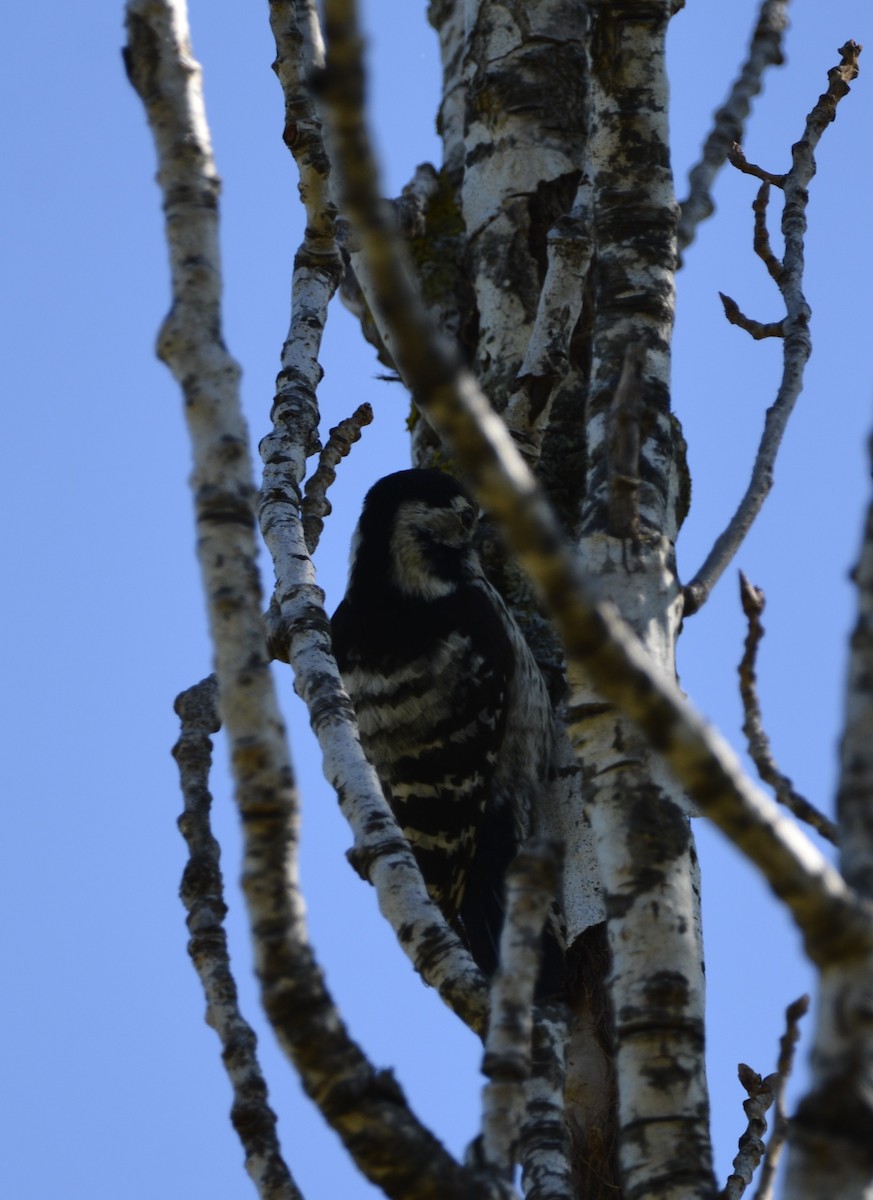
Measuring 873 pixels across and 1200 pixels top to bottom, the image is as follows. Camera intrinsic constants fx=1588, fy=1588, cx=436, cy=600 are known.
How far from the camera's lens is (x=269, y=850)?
1.92 meters

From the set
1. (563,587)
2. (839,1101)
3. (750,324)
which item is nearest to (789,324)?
(750,324)

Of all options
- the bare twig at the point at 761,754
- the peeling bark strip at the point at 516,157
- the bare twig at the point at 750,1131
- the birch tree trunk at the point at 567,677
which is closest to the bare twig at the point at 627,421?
the birch tree trunk at the point at 567,677

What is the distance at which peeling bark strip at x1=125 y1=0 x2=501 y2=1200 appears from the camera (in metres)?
1.92

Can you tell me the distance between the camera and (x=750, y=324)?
12.7 feet

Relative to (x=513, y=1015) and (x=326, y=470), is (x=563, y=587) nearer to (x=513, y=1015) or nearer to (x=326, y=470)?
(x=513, y=1015)

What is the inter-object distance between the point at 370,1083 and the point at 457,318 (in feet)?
11.9

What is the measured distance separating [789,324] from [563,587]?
6.79 ft

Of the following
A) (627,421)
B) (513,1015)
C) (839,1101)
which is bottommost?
(839,1101)

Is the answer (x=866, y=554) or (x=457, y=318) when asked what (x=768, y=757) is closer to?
(x=866, y=554)

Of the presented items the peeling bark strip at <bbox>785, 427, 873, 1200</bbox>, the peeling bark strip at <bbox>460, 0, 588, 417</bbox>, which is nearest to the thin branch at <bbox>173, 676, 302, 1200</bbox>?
the peeling bark strip at <bbox>785, 427, 873, 1200</bbox>

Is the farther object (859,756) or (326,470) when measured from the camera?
(326,470)

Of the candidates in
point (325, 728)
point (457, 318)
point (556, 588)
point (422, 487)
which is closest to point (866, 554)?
point (556, 588)

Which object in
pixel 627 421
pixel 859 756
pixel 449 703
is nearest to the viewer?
pixel 859 756

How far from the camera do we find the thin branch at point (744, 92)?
347 centimetres
